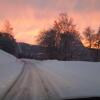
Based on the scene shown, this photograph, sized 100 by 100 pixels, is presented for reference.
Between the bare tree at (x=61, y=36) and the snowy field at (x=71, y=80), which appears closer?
the snowy field at (x=71, y=80)

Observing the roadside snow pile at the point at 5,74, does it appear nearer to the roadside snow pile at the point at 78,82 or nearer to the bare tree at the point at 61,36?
the roadside snow pile at the point at 78,82

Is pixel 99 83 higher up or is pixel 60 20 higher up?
pixel 60 20

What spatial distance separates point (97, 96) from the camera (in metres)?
6.73

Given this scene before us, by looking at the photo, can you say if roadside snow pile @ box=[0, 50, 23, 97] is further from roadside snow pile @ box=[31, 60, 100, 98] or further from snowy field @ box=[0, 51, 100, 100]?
roadside snow pile @ box=[31, 60, 100, 98]

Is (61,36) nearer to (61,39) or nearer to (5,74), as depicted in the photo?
(61,39)

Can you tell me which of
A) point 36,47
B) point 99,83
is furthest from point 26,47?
point 99,83

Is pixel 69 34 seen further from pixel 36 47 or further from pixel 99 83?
pixel 99 83

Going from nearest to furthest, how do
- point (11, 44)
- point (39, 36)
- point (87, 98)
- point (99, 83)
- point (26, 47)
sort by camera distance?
point (87, 98), point (99, 83), point (11, 44), point (39, 36), point (26, 47)

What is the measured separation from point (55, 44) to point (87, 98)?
11061 cm

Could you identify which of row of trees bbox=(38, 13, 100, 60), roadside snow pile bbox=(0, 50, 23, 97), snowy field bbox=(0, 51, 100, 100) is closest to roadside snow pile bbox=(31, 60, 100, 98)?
snowy field bbox=(0, 51, 100, 100)

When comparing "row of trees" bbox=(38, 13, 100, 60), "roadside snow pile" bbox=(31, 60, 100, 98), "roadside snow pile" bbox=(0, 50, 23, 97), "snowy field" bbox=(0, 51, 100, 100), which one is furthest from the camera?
"row of trees" bbox=(38, 13, 100, 60)

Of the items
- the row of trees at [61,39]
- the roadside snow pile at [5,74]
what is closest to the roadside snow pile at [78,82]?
the roadside snow pile at [5,74]

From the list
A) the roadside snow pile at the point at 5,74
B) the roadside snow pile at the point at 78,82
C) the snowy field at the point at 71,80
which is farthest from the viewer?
the roadside snow pile at the point at 5,74

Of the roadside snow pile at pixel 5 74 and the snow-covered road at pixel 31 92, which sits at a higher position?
the roadside snow pile at pixel 5 74
